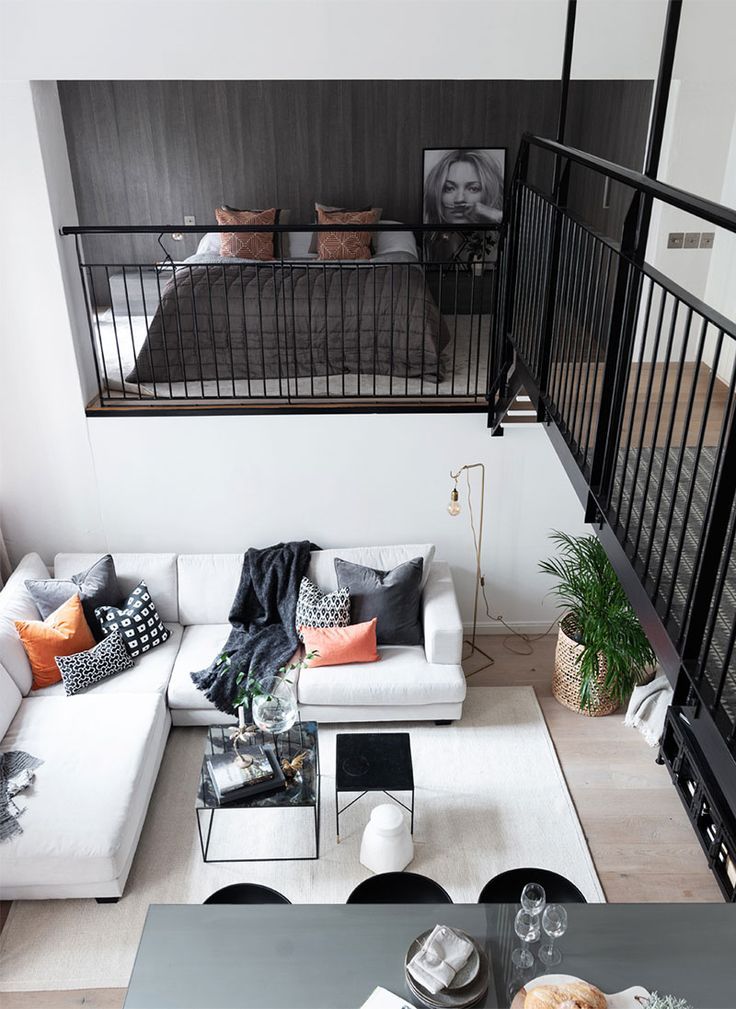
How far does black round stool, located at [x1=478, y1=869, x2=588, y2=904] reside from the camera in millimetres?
2947

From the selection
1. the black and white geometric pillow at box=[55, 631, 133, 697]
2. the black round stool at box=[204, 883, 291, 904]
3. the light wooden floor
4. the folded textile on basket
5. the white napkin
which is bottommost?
the light wooden floor

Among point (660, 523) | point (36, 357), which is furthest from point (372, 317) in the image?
point (660, 523)

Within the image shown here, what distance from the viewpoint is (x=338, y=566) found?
4.83 meters

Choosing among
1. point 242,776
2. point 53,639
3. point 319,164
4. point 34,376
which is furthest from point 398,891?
point 319,164

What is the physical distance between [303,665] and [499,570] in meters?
1.51

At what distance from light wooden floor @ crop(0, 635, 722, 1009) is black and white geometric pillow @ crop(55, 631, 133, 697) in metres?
1.37

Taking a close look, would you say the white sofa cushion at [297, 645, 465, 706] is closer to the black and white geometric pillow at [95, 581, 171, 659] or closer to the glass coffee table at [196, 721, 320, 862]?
the glass coffee table at [196, 721, 320, 862]

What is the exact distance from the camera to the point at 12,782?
3.71 m

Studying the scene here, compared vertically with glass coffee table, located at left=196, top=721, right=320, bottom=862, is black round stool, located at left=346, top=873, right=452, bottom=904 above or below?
above

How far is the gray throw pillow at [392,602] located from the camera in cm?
465

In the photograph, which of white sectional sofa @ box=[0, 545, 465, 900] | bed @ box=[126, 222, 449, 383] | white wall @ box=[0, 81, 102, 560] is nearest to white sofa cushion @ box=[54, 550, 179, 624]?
white sectional sofa @ box=[0, 545, 465, 900]

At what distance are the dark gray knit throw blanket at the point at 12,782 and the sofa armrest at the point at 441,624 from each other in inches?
81.8

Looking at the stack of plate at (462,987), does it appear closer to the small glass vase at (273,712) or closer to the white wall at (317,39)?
the small glass vase at (273,712)

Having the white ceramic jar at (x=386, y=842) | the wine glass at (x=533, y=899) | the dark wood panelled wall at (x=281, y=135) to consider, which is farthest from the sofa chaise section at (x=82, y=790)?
the dark wood panelled wall at (x=281, y=135)
